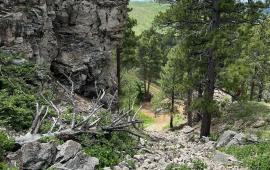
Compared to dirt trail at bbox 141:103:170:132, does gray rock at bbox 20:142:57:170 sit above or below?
above

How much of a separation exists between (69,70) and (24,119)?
10.6 meters

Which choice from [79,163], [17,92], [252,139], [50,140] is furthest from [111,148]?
[252,139]

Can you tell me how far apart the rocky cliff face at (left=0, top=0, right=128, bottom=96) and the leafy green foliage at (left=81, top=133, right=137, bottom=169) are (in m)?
8.17

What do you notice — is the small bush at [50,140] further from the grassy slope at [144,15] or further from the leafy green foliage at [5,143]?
the grassy slope at [144,15]

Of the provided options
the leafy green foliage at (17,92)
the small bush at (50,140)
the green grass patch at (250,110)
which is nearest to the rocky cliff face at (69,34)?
the leafy green foliage at (17,92)

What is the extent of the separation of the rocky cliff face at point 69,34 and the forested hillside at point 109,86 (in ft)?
0.19

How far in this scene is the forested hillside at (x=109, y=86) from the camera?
558 inches

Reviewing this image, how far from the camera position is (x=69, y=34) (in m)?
27.1

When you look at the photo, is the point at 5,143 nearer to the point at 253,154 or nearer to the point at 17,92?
the point at 17,92

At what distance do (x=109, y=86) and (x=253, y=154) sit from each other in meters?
14.5

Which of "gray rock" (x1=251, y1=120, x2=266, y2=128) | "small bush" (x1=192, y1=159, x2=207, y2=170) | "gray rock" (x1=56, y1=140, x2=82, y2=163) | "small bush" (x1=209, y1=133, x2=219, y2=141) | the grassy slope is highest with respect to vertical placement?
"gray rock" (x1=56, y1=140, x2=82, y2=163)

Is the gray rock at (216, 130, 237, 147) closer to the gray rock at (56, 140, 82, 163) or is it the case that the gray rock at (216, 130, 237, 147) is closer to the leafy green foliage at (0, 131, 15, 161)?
the gray rock at (56, 140, 82, 163)

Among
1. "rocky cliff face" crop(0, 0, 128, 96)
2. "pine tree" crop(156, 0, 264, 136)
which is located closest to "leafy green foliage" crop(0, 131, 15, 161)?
"rocky cliff face" crop(0, 0, 128, 96)

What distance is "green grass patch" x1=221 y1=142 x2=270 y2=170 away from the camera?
15219mm
